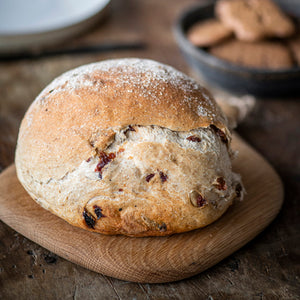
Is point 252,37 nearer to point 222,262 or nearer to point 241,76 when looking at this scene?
point 241,76

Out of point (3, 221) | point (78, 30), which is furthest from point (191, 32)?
point (3, 221)

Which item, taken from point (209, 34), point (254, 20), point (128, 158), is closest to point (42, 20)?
point (209, 34)

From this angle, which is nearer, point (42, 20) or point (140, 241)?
point (140, 241)

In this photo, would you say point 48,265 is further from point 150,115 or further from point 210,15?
point 210,15

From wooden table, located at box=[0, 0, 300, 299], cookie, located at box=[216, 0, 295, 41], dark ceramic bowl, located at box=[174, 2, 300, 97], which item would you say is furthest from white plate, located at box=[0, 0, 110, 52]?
cookie, located at box=[216, 0, 295, 41]

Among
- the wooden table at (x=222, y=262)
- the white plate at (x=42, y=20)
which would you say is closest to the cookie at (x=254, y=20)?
the wooden table at (x=222, y=262)

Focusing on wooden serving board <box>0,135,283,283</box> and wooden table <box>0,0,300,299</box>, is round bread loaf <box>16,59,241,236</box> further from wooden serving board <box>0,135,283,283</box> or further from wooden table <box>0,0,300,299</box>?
wooden table <box>0,0,300,299</box>

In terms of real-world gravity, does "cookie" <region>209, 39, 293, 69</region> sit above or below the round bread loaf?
below
